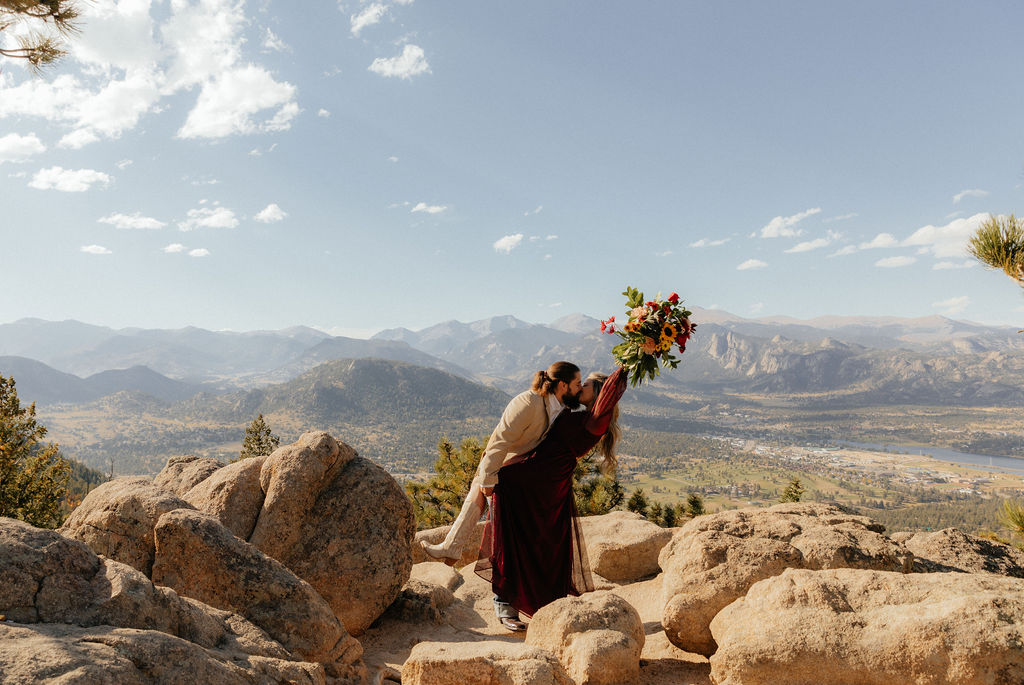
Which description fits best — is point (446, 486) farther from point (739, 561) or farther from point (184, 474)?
point (739, 561)

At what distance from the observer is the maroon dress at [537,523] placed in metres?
8.19

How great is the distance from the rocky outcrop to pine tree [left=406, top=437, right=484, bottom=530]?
72.9ft

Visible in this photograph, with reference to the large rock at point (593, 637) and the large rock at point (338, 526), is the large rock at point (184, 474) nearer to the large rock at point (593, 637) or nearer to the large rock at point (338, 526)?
the large rock at point (338, 526)

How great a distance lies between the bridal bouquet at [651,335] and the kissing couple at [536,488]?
0.65 m

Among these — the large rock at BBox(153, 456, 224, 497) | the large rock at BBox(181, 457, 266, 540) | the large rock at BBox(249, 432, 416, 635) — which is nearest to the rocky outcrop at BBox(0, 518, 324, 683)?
the large rock at BBox(249, 432, 416, 635)

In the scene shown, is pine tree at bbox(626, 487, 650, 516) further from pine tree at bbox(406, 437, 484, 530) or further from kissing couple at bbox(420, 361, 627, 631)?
kissing couple at bbox(420, 361, 627, 631)

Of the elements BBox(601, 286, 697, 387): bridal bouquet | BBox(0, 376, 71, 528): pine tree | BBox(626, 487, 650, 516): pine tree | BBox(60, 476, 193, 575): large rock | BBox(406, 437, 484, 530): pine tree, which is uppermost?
BBox(601, 286, 697, 387): bridal bouquet

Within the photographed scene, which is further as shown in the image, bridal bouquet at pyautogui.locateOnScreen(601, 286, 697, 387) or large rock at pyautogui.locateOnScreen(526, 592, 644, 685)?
bridal bouquet at pyautogui.locateOnScreen(601, 286, 697, 387)

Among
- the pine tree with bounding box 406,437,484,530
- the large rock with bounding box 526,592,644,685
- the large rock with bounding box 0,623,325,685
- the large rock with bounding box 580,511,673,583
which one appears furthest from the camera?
the pine tree with bounding box 406,437,484,530

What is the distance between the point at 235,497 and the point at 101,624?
4.86m

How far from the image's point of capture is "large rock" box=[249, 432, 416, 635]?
26.6ft

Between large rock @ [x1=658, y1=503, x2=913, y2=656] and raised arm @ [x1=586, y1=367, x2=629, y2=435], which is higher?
raised arm @ [x1=586, y1=367, x2=629, y2=435]

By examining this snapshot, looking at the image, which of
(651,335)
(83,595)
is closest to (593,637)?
(651,335)

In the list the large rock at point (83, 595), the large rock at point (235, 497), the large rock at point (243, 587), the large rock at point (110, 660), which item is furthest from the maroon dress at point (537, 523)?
the large rock at point (110, 660)
